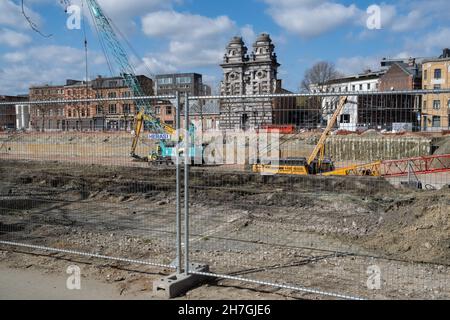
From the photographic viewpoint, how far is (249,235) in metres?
9.53

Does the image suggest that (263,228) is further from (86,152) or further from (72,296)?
(72,296)

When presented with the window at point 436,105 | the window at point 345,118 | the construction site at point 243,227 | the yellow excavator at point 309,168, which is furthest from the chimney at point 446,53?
the window at point 436,105

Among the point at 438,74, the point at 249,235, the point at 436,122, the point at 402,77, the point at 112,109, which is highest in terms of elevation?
the point at 402,77

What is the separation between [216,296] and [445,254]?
460 centimetres

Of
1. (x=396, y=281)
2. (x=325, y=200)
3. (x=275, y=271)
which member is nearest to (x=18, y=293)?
(x=275, y=271)

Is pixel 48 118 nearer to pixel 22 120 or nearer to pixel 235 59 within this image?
pixel 22 120

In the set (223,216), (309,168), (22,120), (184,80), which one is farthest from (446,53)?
(22,120)

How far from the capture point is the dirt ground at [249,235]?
6156 mm

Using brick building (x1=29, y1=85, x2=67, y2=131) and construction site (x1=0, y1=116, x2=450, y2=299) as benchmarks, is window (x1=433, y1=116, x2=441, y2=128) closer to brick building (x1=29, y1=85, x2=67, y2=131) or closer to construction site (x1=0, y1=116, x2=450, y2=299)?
construction site (x1=0, y1=116, x2=450, y2=299)

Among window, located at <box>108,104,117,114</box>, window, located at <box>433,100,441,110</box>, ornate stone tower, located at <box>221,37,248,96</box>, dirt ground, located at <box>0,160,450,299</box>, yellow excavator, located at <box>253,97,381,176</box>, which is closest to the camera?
window, located at <box>433,100,441,110</box>

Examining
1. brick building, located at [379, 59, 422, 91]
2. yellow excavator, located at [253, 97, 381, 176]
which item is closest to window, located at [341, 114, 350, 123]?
yellow excavator, located at [253, 97, 381, 176]

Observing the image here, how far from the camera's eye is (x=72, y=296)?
5.41 meters

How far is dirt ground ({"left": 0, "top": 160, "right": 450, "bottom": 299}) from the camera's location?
6.16 meters

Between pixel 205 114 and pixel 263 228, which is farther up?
pixel 205 114
